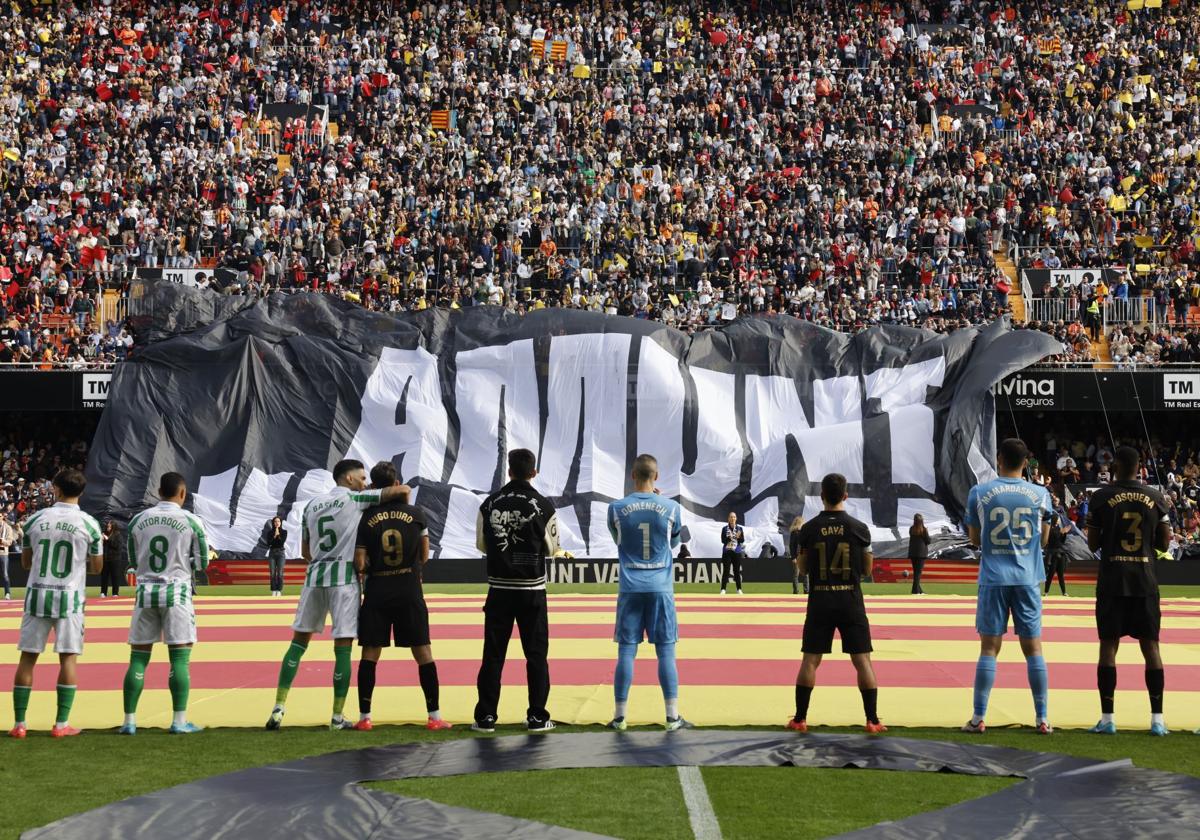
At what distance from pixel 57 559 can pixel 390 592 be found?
8.01 feet

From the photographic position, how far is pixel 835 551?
32.9 ft

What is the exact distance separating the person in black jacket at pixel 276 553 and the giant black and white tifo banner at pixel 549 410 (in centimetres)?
377

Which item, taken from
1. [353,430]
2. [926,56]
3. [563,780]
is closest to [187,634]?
[563,780]

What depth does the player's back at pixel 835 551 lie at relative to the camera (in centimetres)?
1004

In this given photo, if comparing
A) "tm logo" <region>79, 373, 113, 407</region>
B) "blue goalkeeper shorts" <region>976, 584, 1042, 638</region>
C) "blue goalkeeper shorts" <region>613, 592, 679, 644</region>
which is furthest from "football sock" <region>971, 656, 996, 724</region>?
"tm logo" <region>79, 373, 113, 407</region>

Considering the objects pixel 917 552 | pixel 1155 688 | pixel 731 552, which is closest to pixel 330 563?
pixel 1155 688

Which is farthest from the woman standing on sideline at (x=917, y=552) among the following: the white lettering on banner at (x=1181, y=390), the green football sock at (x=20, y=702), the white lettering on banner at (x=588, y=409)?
the green football sock at (x=20, y=702)

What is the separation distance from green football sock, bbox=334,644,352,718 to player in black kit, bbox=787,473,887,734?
10.9ft

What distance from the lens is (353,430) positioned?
31875 millimetres

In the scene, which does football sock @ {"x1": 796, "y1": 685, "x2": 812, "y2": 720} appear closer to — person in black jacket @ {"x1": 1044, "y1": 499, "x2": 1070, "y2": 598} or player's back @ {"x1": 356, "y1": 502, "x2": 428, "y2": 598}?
player's back @ {"x1": 356, "y1": 502, "x2": 428, "y2": 598}

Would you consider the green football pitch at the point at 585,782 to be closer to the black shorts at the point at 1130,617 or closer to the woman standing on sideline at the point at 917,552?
the black shorts at the point at 1130,617

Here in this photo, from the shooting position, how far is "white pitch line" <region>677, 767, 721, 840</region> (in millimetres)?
7109

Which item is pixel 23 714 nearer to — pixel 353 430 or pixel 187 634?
pixel 187 634

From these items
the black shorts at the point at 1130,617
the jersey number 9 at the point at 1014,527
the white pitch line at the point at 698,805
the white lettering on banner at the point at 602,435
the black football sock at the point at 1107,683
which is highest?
the white lettering on banner at the point at 602,435
